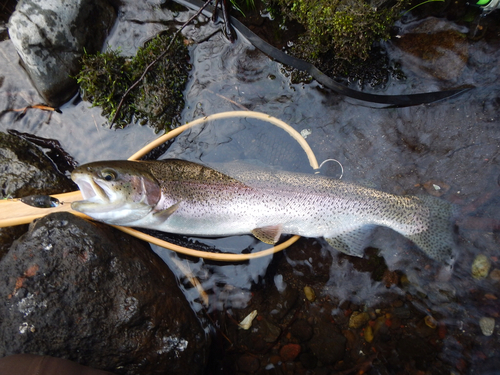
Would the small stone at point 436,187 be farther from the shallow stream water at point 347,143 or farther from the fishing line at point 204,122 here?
the fishing line at point 204,122

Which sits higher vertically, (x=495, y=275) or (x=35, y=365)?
(x=495, y=275)

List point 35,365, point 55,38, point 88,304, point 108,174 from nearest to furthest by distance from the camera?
point 35,365, point 88,304, point 108,174, point 55,38

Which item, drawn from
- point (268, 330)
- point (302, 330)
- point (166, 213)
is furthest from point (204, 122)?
point (302, 330)

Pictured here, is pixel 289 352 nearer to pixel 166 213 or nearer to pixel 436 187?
pixel 166 213

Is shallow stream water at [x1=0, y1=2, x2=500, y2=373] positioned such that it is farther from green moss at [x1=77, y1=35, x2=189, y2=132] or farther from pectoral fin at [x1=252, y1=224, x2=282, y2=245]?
pectoral fin at [x1=252, y1=224, x2=282, y2=245]

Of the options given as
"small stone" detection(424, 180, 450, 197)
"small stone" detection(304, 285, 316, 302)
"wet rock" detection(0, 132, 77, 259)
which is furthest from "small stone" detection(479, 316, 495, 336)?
"wet rock" detection(0, 132, 77, 259)

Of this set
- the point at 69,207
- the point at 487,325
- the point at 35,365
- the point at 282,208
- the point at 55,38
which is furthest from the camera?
the point at 55,38
